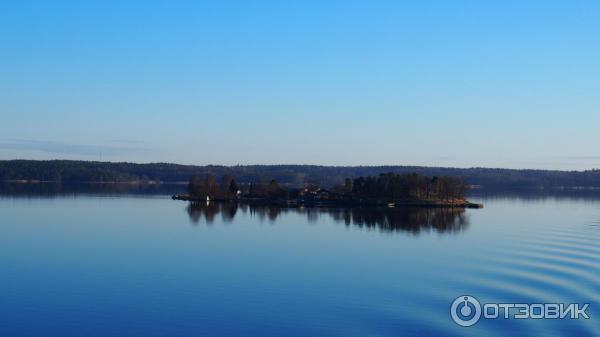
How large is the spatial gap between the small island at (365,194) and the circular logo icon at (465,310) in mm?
69559

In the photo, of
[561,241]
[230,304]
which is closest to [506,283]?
[230,304]

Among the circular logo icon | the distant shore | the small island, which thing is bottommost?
the circular logo icon

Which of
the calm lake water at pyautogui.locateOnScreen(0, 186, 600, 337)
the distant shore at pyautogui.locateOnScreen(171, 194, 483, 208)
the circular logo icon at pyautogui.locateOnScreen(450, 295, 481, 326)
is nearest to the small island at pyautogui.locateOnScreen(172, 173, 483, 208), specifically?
the distant shore at pyautogui.locateOnScreen(171, 194, 483, 208)

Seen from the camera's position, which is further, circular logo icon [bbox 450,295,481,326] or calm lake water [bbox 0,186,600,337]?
circular logo icon [bbox 450,295,481,326]

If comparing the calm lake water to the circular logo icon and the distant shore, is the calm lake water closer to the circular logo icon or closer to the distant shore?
the circular logo icon

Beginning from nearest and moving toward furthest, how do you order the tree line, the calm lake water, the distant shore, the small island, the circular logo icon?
1. the calm lake water
2. the circular logo icon
3. the distant shore
4. the small island
5. the tree line

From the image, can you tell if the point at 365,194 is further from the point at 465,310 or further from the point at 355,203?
the point at 465,310

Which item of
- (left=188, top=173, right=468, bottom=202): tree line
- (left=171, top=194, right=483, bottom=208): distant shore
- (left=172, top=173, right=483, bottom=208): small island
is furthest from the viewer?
(left=188, top=173, right=468, bottom=202): tree line

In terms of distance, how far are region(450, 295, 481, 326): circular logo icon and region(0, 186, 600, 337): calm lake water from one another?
1.02 ft

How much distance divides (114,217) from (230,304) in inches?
1559

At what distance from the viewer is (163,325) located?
19.3 meters

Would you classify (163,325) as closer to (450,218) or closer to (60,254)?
(60,254)

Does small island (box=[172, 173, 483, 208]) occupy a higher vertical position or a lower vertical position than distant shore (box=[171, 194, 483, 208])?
higher

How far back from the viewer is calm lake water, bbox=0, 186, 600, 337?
19641 millimetres
